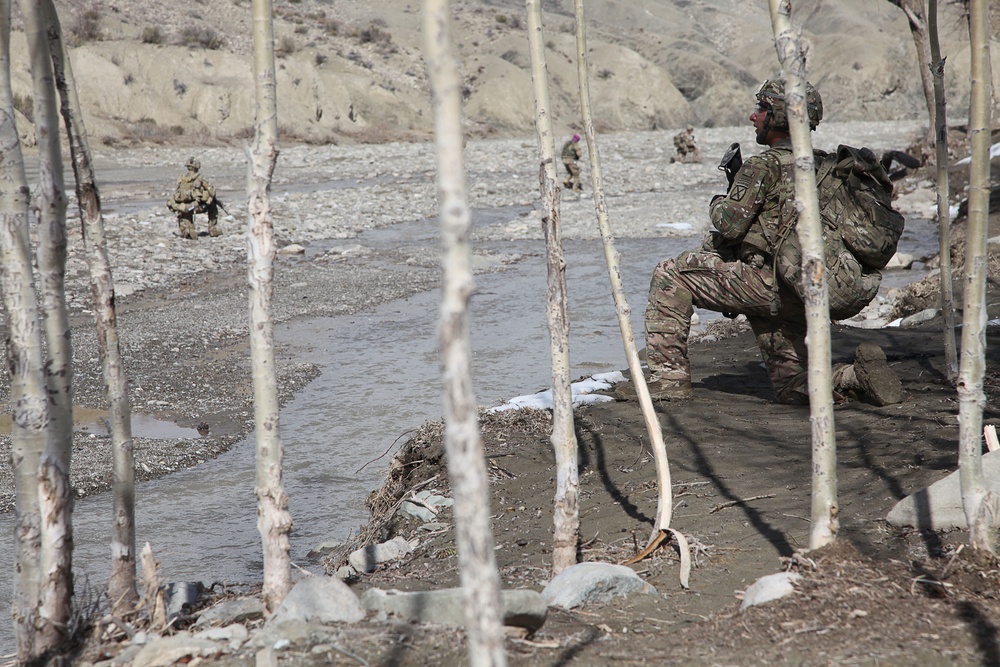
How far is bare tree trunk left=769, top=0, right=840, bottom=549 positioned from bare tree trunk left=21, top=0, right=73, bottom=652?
2.05 meters

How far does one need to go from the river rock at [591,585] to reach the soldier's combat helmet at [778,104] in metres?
2.61

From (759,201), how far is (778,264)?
32cm

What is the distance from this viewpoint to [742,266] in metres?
4.93

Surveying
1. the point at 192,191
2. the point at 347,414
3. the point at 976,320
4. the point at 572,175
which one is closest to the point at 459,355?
the point at 976,320

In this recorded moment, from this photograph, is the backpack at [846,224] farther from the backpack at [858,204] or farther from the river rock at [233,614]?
the river rock at [233,614]

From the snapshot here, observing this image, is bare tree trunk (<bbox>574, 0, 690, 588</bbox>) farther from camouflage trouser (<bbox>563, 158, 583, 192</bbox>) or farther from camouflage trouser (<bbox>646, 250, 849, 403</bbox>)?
camouflage trouser (<bbox>563, 158, 583, 192</bbox>)

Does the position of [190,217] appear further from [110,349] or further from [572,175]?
[110,349]

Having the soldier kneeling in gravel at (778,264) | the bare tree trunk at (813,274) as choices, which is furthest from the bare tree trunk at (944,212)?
the bare tree trunk at (813,274)

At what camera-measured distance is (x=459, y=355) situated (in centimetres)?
153

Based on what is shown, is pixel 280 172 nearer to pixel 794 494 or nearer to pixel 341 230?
pixel 341 230

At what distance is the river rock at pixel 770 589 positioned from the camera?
8.72 feet

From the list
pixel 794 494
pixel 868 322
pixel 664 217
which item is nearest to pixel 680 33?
pixel 664 217

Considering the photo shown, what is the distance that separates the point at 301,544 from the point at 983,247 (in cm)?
332

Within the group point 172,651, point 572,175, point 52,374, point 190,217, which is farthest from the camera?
point 572,175
